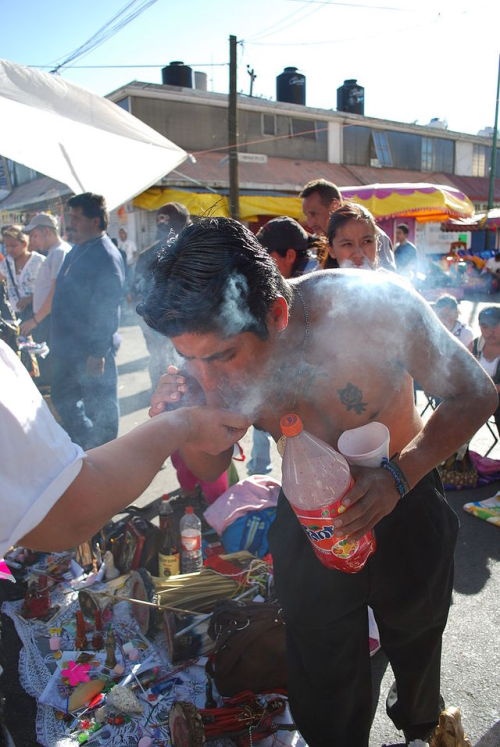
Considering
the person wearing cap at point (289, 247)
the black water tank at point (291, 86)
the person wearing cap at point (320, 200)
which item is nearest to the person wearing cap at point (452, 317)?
the person wearing cap at point (320, 200)

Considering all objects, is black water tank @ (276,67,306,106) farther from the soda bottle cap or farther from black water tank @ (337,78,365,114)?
the soda bottle cap

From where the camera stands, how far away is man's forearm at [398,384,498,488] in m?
1.56

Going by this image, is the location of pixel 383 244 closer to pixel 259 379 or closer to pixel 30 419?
pixel 259 379

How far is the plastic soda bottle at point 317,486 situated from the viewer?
1335 millimetres

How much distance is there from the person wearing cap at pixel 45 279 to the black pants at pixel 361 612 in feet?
12.6

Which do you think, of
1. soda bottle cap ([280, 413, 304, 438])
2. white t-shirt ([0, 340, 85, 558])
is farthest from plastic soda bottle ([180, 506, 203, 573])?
white t-shirt ([0, 340, 85, 558])

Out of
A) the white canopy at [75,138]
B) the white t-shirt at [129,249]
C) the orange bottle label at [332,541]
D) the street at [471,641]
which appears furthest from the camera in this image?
the white t-shirt at [129,249]

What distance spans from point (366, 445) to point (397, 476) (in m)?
0.11

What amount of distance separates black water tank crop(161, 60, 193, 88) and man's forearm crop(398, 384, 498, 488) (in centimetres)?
2363

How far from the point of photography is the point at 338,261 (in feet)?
10.9

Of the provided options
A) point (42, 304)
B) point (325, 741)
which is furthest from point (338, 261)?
point (42, 304)

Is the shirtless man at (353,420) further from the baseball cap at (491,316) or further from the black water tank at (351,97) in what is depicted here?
the black water tank at (351,97)

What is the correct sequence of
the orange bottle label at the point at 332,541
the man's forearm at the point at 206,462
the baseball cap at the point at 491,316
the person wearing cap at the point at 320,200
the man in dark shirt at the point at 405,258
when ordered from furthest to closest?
the man in dark shirt at the point at 405,258 < the baseball cap at the point at 491,316 < the person wearing cap at the point at 320,200 < the man's forearm at the point at 206,462 < the orange bottle label at the point at 332,541

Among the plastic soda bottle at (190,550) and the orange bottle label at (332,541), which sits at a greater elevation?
the orange bottle label at (332,541)
